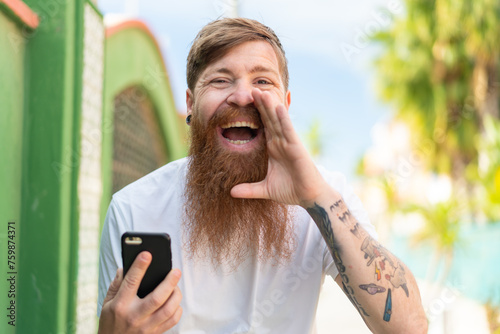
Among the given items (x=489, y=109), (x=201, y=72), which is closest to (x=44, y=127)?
(x=201, y=72)

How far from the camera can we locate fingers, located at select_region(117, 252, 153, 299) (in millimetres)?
1832

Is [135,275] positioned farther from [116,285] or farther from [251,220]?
[251,220]

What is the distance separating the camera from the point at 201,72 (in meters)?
2.61

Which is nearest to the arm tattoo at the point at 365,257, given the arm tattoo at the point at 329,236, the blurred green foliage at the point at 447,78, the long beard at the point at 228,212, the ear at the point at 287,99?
the arm tattoo at the point at 329,236

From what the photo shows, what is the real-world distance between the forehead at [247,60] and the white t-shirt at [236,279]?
0.75m

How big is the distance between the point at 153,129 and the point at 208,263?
22.1 ft

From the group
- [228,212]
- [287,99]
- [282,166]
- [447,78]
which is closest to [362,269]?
[282,166]

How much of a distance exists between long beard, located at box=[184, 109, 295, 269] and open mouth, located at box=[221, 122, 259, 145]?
2.4 inches

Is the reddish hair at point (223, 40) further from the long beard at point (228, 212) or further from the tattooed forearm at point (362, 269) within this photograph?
A: the tattooed forearm at point (362, 269)

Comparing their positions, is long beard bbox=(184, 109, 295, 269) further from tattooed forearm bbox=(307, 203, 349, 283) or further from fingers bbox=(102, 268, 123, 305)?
fingers bbox=(102, 268, 123, 305)

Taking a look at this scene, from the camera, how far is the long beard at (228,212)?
7.75ft

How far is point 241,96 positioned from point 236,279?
90 cm

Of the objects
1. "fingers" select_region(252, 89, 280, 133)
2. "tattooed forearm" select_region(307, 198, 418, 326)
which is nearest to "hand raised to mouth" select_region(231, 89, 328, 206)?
"fingers" select_region(252, 89, 280, 133)

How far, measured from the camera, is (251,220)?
97.0 inches
